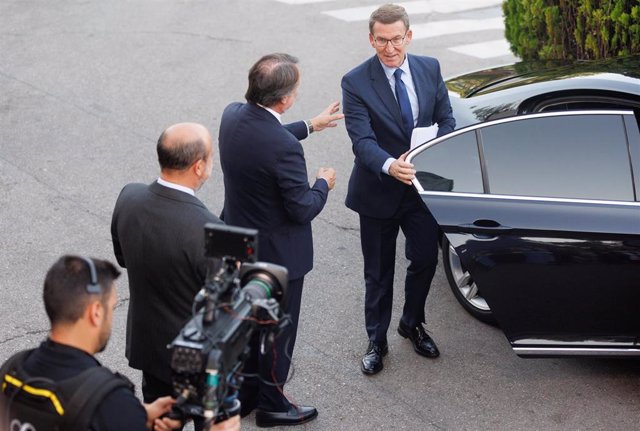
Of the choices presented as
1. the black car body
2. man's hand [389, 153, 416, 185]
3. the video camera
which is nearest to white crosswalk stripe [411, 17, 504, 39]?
the black car body

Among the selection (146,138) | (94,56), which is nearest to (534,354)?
(146,138)

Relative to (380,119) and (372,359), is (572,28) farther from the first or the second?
(372,359)

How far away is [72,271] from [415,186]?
2615 millimetres

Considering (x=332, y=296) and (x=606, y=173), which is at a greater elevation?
(x=606, y=173)

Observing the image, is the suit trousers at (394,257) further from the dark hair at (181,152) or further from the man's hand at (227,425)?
the man's hand at (227,425)

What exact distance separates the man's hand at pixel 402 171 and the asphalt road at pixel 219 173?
3.97ft

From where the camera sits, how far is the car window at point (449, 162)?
5.40 m

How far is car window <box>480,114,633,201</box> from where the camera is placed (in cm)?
520

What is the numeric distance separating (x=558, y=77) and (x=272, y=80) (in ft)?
7.15

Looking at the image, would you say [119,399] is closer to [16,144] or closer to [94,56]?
[16,144]

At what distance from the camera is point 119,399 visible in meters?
3.06

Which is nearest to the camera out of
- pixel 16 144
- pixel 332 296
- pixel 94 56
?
pixel 332 296

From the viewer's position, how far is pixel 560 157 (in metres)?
5.30

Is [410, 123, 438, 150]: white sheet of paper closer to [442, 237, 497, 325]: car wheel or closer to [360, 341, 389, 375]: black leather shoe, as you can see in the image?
[442, 237, 497, 325]: car wheel
